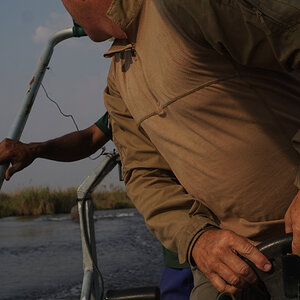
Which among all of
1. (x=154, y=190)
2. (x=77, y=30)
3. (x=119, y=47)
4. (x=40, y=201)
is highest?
(x=119, y=47)

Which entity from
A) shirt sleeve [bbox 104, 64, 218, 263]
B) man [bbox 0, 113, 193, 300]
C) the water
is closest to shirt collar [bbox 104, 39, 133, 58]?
shirt sleeve [bbox 104, 64, 218, 263]

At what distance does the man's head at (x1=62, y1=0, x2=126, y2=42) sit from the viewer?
5.70ft

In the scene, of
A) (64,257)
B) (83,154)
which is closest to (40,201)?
(64,257)

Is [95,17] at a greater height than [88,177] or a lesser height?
greater

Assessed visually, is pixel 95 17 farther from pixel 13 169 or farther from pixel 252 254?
pixel 13 169

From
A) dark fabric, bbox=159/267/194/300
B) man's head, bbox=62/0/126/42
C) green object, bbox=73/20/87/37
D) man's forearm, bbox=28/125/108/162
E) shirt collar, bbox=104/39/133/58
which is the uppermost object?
man's head, bbox=62/0/126/42

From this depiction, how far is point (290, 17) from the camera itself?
119 cm

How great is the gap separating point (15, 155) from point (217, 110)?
1.16 meters

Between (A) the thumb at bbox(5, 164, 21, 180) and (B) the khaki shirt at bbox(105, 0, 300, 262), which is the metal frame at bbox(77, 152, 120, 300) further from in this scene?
(B) the khaki shirt at bbox(105, 0, 300, 262)

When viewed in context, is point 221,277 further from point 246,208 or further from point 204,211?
point 204,211

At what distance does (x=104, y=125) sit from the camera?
273 centimetres

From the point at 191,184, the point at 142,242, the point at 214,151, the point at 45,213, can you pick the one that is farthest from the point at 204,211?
the point at 45,213

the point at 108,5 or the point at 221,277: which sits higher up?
the point at 108,5

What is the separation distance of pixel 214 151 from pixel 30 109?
1059 mm
